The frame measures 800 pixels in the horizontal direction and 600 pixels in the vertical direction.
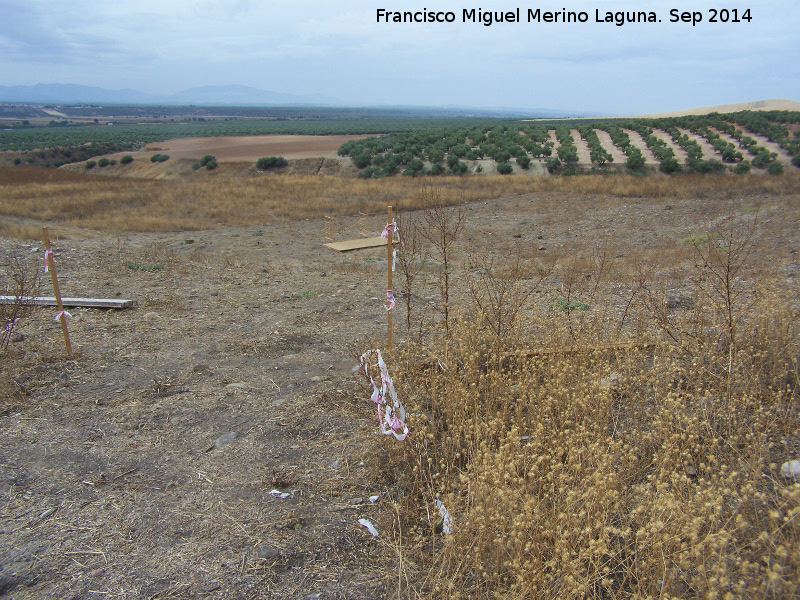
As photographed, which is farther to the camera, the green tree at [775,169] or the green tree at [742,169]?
the green tree at [742,169]

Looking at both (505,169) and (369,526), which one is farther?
(505,169)

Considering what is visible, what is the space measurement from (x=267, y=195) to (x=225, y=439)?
20.2m

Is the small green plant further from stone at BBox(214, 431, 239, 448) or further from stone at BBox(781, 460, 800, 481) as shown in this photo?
stone at BBox(781, 460, 800, 481)

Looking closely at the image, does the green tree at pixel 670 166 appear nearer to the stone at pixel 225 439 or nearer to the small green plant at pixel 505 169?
the small green plant at pixel 505 169

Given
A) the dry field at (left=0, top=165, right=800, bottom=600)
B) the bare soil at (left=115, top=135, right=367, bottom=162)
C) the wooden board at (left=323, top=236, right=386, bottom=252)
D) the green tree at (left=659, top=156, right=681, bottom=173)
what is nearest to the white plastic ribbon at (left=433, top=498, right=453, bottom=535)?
the dry field at (left=0, top=165, right=800, bottom=600)

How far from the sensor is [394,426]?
323 centimetres

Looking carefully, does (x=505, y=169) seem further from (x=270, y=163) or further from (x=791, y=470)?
(x=791, y=470)

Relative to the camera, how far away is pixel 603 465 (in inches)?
96.6

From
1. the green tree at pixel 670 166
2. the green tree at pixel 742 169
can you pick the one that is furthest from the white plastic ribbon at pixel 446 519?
the green tree at pixel 670 166

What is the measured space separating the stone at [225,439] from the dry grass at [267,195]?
13567 mm

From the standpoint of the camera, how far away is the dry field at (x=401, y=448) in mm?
2371

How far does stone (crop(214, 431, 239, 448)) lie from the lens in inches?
149

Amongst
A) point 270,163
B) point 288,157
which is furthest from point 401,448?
point 288,157

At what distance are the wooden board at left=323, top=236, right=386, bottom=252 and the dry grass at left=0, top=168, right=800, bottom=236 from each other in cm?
367
